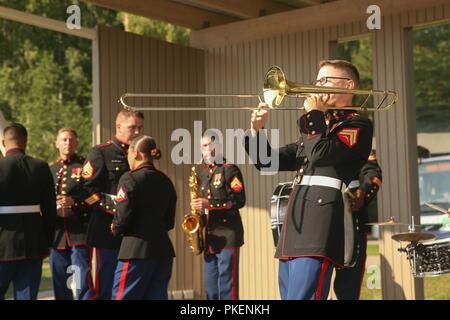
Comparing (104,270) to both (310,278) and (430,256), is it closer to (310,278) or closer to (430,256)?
(430,256)

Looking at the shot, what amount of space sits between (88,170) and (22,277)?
Answer: 3.63 feet

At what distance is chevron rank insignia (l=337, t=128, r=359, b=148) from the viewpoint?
4.91 metres

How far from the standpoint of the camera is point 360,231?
7754mm

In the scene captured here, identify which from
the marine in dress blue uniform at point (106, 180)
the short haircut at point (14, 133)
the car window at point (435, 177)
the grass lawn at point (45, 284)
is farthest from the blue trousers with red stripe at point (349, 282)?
the car window at point (435, 177)

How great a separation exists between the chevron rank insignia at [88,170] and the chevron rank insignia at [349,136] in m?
3.11

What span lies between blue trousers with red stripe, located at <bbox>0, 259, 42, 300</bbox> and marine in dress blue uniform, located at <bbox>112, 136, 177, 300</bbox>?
0.86m

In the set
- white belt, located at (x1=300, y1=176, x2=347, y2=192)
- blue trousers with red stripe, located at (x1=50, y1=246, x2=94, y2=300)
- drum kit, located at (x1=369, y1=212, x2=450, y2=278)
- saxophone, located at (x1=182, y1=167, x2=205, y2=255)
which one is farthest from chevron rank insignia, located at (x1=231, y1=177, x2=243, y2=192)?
white belt, located at (x1=300, y1=176, x2=347, y2=192)

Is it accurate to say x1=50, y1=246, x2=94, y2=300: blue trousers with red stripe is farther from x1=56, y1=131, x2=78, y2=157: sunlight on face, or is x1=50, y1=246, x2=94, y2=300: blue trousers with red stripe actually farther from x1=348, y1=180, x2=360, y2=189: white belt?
x1=348, y1=180, x2=360, y2=189: white belt

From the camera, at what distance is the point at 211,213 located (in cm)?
804

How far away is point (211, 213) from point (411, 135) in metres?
2.22

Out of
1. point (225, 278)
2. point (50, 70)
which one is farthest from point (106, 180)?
point (50, 70)
